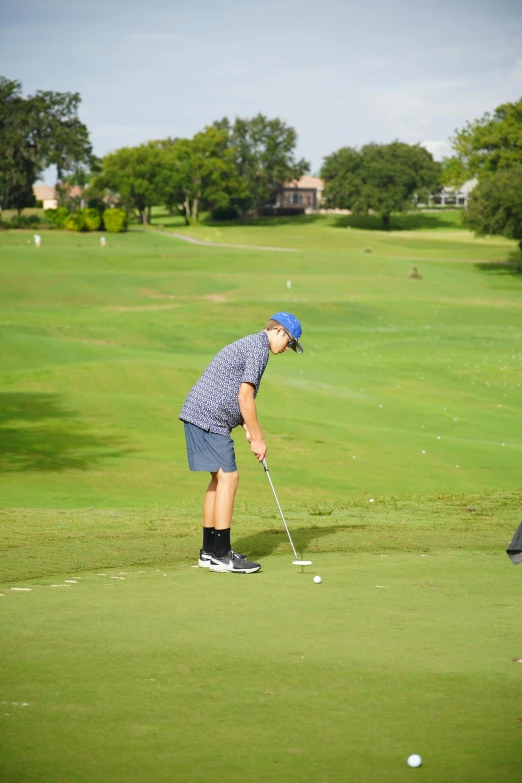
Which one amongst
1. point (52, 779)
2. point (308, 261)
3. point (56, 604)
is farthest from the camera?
point (308, 261)

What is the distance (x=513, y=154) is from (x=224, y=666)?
8964 cm

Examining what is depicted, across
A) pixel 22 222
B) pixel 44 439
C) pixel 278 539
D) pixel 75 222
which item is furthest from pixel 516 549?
pixel 22 222

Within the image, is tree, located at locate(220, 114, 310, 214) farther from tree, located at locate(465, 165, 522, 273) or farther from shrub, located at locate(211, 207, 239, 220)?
tree, located at locate(465, 165, 522, 273)

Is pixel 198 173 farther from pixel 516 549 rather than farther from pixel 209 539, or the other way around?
pixel 516 549

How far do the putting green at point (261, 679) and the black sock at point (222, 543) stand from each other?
1.71ft

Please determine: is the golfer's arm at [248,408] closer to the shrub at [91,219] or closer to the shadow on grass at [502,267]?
the shadow on grass at [502,267]

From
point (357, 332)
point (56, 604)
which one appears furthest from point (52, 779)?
point (357, 332)

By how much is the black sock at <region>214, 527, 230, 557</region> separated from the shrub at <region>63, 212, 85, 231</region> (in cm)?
9233

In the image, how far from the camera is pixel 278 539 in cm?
1022

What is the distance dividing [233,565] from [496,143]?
89443 millimetres

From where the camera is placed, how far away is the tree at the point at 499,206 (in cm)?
7319

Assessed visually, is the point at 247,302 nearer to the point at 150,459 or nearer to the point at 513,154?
the point at 150,459

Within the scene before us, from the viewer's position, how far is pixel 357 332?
44.3m

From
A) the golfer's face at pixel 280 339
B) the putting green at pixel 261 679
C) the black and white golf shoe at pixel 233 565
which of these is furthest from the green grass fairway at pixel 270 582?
the golfer's face at pixel 280 339
